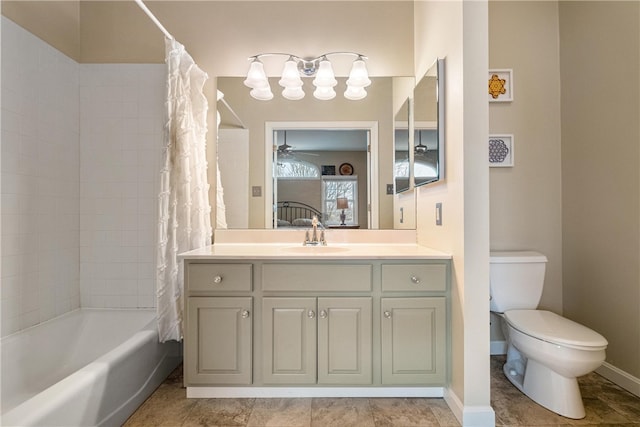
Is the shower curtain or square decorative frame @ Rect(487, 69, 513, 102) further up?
square decorative frame @ Rect(487, 69, 513, 102)

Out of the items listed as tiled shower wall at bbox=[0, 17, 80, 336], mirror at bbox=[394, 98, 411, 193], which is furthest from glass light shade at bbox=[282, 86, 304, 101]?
tiled shower wall at bbox=[0, 17, 80, 336]

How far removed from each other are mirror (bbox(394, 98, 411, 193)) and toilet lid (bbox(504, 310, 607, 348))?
1.01 m

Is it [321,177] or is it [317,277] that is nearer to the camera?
[317,277]

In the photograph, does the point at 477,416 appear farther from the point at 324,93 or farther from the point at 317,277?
the point at 324,93

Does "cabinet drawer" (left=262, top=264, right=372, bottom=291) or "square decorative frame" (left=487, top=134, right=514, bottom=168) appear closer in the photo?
"cabinet drawer" (left=262, top=264, right=372, bottom=291)

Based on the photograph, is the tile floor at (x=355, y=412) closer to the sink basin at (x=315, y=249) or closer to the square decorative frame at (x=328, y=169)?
the sink basin at (x=315, y=249)

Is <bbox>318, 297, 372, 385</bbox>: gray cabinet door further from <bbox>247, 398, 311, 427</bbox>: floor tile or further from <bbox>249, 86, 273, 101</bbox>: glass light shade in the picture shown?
<bbox>249, 86, 273, 101</bbox>: glass light shade

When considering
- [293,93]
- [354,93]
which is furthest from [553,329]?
[293,93]

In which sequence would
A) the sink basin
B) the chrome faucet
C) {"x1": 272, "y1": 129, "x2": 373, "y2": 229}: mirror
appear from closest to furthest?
the sink basin < the chrome faucet < {"x1": 272, "y1": 129, "x2": 373, "y2": 229}: mirror

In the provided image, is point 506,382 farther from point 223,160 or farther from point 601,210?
point 223,160

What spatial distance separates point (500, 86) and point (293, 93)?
1.45 meters

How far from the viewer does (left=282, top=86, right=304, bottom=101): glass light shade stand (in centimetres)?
226

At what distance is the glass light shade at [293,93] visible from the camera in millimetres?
2260

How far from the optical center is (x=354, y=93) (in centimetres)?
229
